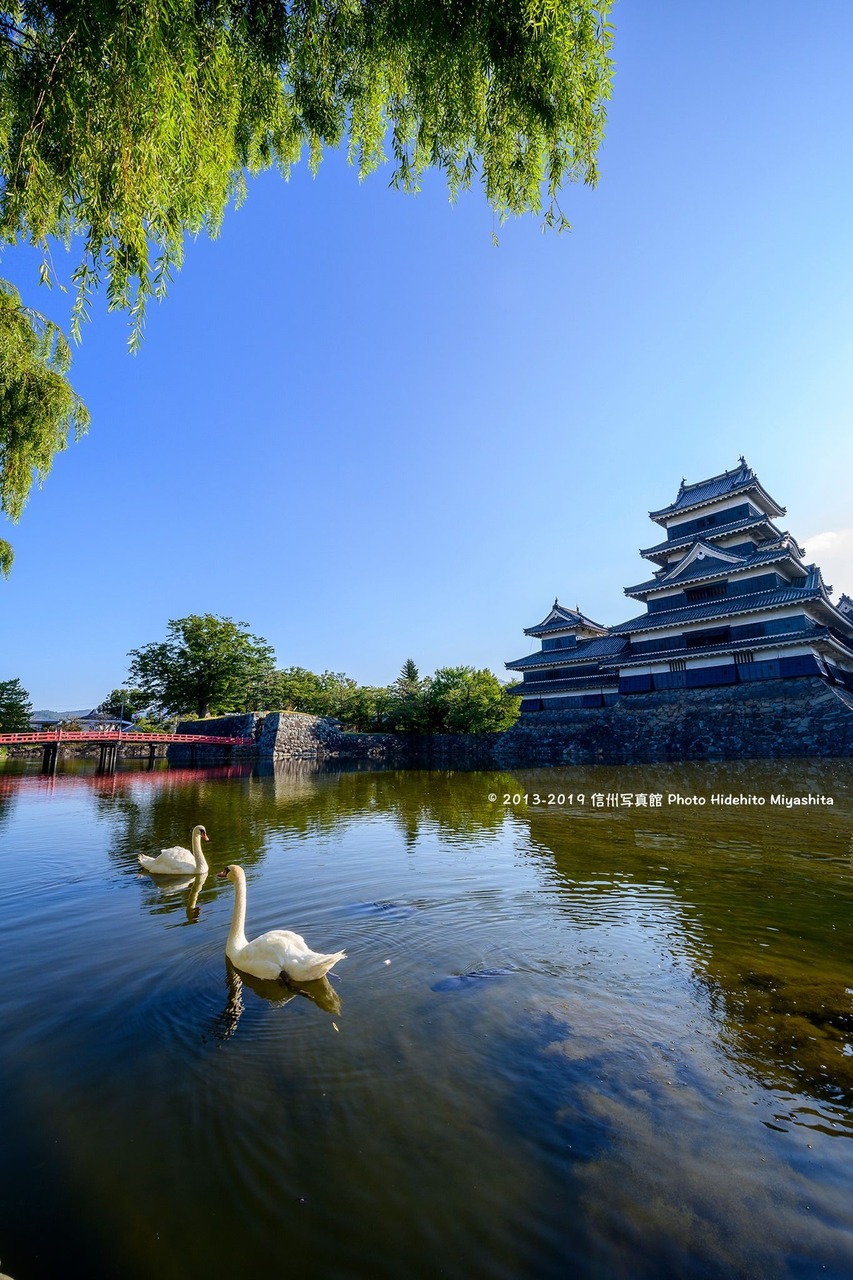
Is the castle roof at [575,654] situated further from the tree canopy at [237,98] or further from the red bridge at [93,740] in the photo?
the tree canopy at [237,98]

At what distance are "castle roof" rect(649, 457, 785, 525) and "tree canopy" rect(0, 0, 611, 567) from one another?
2900 centimetres

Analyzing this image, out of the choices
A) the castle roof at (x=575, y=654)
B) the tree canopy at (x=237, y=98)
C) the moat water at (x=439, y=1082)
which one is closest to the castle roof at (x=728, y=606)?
the castle roof at (x=575, y=654)

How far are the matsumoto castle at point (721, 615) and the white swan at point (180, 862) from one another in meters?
24.9

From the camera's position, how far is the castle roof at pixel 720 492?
28.1 metres

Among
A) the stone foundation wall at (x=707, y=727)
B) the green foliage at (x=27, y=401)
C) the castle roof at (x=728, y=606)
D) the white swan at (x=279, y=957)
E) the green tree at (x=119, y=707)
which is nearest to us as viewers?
the white swan at (x=279, y=957)

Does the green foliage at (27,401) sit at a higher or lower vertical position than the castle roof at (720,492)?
lower

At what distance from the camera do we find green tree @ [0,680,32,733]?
49.3 m

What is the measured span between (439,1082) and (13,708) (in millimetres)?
61429

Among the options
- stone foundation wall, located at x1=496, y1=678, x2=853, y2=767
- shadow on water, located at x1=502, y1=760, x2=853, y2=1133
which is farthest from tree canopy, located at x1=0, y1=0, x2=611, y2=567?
stone foundation wall, located at x1=496, y1=678, x2=853, y2=767

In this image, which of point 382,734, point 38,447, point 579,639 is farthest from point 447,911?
point 382,734

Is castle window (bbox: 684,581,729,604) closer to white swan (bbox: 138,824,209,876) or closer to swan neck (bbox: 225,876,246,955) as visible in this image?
white swan (bbox: 138,824,209,876)

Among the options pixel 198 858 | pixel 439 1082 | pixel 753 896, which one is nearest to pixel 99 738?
pixel 198 858

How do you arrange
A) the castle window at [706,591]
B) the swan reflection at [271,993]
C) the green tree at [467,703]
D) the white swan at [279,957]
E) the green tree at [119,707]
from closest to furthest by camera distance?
the swan reflection at [271,993]
the white swan at [279,957]
the castle window at [706,591]
the green tree at [467,703]
the green tree at [119,707]

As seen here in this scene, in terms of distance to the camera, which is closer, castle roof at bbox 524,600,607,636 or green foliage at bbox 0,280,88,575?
green foliage at bbox 0,280,88,575
